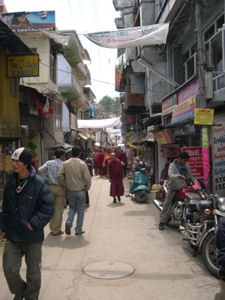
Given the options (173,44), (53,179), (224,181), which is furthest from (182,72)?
(53,179)

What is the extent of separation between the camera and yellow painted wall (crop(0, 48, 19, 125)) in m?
10.4

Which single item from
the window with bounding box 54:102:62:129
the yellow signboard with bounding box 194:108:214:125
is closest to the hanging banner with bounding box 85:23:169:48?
the yellow signboard with bounding box 194:108:214:125

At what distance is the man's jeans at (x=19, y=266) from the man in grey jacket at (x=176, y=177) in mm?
4213

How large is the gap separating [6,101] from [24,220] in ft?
26.4

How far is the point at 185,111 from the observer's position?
30.3 feet

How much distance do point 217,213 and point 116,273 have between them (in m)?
1.73

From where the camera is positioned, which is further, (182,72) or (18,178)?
(182,72)

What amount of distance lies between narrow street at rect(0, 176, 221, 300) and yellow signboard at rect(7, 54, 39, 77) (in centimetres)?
509

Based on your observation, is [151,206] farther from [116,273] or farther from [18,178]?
[18,178]

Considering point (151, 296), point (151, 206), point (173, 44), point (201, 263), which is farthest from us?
point (173, 44)

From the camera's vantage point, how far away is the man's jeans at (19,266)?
3461 millimetres

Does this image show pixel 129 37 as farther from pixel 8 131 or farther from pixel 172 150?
pixel 172 150

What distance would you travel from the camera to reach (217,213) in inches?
187

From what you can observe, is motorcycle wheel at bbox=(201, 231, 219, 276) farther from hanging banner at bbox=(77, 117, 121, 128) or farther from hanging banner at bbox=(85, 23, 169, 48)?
hanging banner at bbox=(77, 117, 121, 128)
